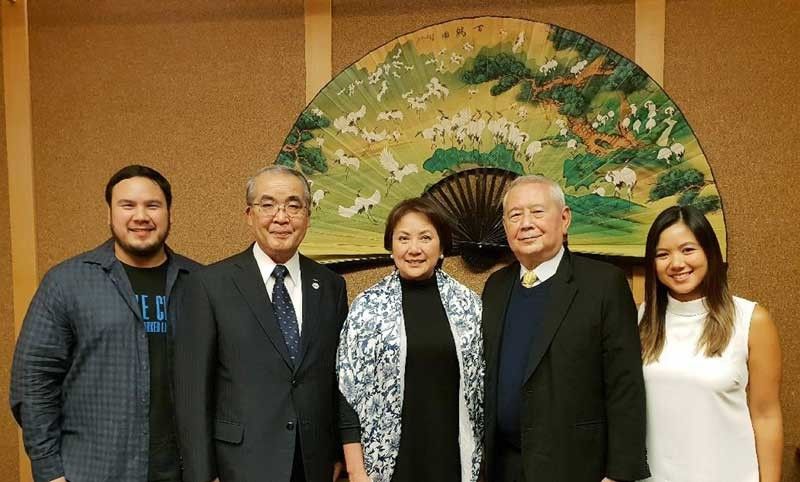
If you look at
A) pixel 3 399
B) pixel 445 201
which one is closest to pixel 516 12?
pixel 445 201

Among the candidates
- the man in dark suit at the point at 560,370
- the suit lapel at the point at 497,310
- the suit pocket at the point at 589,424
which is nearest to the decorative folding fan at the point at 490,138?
the suit lapel at the point at 497,310

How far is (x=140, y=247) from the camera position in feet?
6.29

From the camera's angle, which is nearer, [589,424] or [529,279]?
[589,424]

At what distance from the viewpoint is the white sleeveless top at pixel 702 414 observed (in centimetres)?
171

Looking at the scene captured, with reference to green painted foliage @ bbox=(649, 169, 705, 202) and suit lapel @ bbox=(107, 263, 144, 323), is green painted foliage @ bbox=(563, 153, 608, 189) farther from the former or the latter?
suit lapel @ bbox=(107, 263, 144, 323)

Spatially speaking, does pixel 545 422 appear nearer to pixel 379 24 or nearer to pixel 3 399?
pixel 379 24

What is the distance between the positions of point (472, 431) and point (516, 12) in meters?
1.78

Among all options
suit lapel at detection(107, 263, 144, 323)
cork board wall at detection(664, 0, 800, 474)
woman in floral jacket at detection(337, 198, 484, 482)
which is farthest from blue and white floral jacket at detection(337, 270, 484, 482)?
cork board wall at detection(664, 0, 800, 474)

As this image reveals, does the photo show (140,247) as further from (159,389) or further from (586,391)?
(586,391)

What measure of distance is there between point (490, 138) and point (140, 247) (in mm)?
1470

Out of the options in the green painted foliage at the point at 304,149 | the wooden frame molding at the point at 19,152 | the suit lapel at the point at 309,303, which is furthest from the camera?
the wooden frame molding at the point at 19,152

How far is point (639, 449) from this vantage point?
5.61ft

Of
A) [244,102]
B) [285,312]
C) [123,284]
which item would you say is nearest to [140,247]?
[123,284]

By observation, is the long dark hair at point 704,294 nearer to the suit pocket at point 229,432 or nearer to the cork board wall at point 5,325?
the suit pocket at point 229,432
